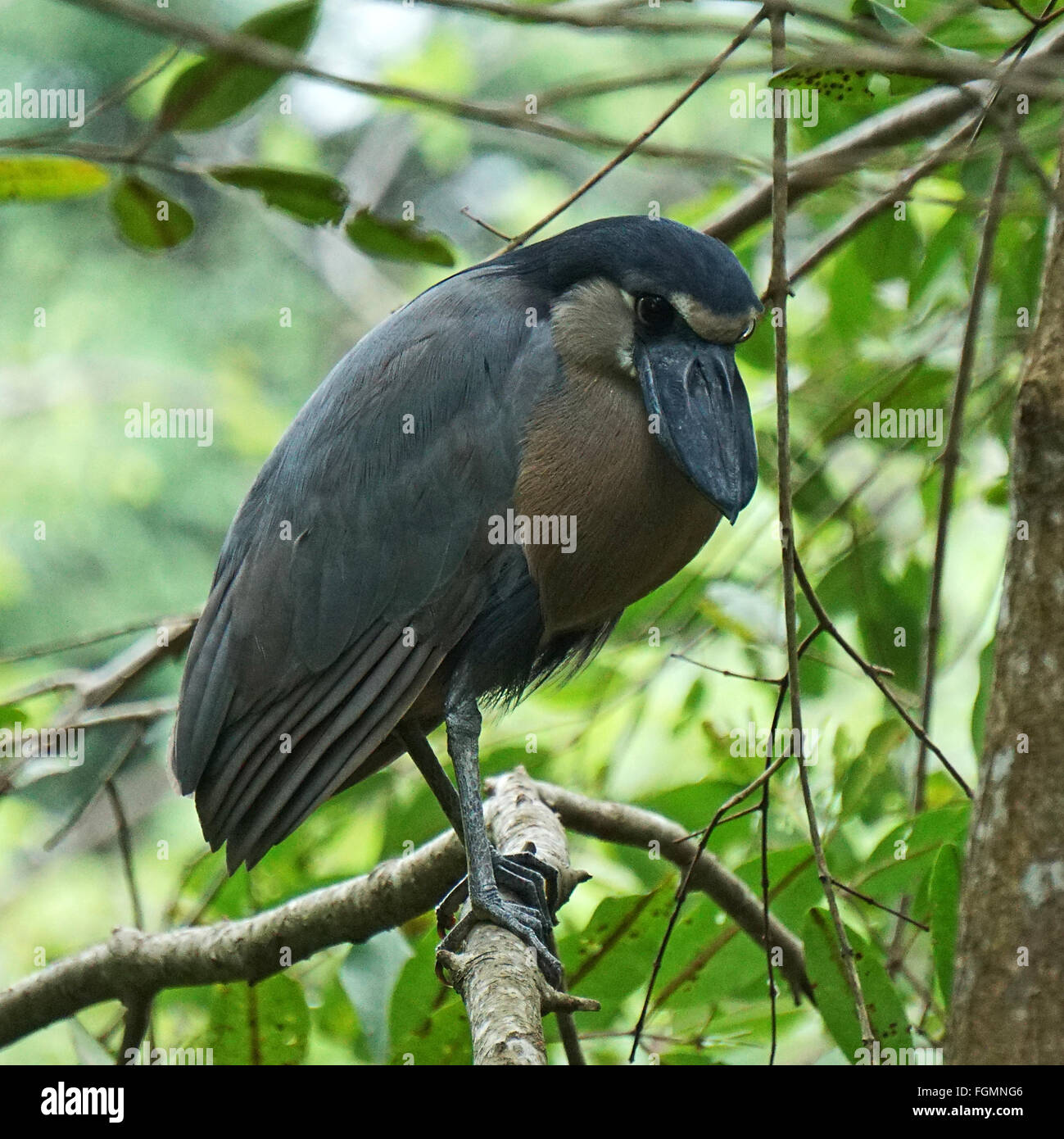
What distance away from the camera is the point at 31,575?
323 inches

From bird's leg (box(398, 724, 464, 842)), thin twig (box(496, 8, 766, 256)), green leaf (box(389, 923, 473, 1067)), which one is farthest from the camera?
bird's leg (box(398, 724, 464, 842))

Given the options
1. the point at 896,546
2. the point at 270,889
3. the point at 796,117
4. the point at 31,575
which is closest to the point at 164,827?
the point at 31,575

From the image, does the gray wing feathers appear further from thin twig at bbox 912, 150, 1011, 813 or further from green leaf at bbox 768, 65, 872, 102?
thin twig at bbox 912, 150, 1011, 813

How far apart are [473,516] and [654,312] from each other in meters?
0.39

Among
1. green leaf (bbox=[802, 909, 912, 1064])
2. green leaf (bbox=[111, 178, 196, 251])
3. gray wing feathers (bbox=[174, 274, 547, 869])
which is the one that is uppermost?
green leaf (bbox=[111, 178, 196, 251])

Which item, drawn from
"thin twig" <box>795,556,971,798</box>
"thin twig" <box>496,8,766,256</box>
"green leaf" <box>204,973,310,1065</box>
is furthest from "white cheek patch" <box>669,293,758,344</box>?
"green leaf" <box>204,973,310,1065</box>

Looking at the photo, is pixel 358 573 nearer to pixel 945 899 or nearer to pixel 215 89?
pixel 215 89

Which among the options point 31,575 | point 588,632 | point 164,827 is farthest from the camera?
point 31,575

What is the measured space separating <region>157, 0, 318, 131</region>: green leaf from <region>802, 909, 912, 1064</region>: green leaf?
1.39m

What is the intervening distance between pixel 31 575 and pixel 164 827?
6.70 ft

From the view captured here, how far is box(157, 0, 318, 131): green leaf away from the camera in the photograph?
1.80 m

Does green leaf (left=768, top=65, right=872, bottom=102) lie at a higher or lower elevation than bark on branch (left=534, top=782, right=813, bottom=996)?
higher

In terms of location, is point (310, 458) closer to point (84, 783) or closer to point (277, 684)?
point (277, 684)

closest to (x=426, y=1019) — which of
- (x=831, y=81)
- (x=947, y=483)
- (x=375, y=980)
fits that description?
(x=375, y=980)
